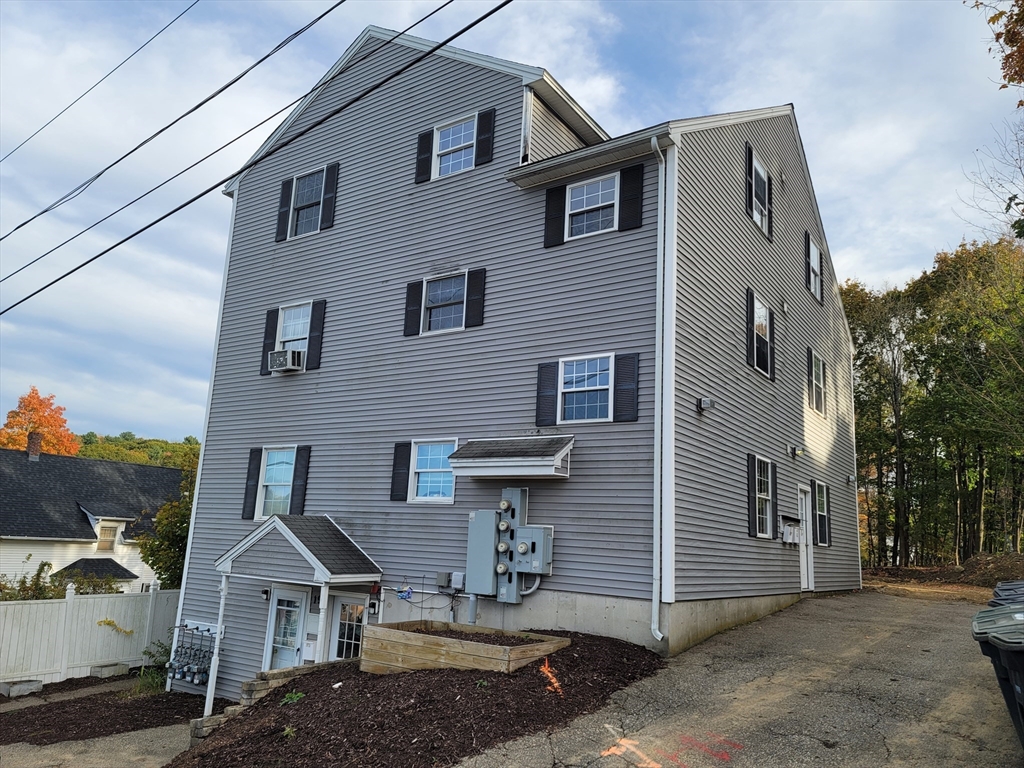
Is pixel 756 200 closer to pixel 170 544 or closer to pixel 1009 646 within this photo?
pixel 1009 646

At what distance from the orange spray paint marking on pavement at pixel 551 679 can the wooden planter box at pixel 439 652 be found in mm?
191

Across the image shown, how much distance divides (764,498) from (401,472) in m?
6.57

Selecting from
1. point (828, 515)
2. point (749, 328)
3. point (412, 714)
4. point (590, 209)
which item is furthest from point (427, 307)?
point (828, 515)

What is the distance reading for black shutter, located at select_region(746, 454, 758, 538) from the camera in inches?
486

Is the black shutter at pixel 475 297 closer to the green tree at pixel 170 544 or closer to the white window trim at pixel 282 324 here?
the white window trim at pixel 282 324

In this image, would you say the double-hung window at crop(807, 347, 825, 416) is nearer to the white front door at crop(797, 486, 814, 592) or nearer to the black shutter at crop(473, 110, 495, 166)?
the white front door at crop(797, 486, 814, 592)

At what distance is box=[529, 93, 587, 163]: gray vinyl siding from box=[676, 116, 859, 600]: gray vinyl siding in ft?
8.75

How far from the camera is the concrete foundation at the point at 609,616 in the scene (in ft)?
31.4

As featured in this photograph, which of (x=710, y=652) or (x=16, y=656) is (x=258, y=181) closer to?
(x=16, y=656)

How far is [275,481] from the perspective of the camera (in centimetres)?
1464

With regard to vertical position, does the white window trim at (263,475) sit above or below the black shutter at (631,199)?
below

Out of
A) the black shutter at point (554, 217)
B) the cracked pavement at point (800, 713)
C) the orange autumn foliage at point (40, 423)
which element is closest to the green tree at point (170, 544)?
the black shutter at point (554, 217)

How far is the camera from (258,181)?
17.0 meters

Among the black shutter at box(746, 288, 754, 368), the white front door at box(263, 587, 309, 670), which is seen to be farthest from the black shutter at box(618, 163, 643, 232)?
the white front door at box(263, 587, 309, 670)
